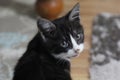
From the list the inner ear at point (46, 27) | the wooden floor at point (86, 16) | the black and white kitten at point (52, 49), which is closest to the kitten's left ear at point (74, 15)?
the black and white kitten at point (52, 49)

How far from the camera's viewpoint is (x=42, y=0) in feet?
7.62

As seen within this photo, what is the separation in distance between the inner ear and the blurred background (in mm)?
483

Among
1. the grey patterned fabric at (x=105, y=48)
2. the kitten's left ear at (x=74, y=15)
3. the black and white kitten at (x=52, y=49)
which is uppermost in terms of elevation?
the kitten's left ear at (x=74, y=15)

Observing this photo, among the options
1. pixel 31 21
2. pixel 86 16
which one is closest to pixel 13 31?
pixel 31 21

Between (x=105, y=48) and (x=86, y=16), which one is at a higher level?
(x=86, y=16)

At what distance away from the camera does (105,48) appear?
7.04 ft

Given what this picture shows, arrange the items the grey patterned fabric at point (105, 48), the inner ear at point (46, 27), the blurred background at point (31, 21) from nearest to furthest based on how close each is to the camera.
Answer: the inner ear at point (46, 27) → the grey patterned fabric at point (105, 48) → the blurred background at point (31, 21)

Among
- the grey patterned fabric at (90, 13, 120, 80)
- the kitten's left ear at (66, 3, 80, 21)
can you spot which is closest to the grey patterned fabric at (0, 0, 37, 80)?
the grey patterned fabric at (90, 13, 120, 80)

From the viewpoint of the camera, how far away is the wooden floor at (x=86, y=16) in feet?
6.56

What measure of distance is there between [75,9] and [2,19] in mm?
895

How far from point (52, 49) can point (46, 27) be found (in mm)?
113

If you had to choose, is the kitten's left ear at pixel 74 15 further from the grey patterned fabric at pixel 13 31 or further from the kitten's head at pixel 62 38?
the grey patterned fabric at pixel 13 31

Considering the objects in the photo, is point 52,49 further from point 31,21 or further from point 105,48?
point 31,21

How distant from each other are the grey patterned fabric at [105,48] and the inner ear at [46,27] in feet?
1.66
